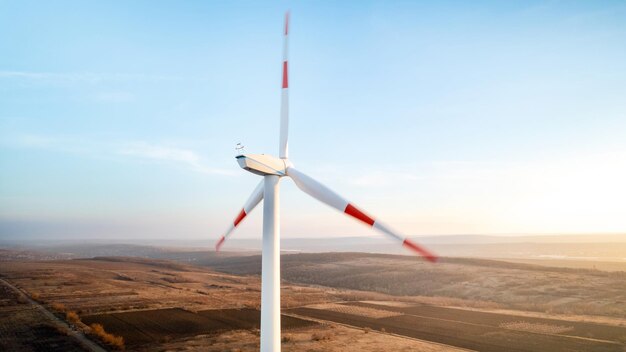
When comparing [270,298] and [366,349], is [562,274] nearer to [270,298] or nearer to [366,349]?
[366,349]

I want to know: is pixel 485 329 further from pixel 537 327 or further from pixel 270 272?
pixel 270 272

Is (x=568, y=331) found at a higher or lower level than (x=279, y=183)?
lower

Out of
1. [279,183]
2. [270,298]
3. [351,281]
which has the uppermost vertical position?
[279,183]

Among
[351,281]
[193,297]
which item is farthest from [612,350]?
[351,281]

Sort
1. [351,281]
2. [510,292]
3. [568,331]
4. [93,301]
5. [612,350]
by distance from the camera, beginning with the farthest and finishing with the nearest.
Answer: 1. [351,281]
2. [510,292]
3. [93,301]
4. [568,331]
5. [612,350]

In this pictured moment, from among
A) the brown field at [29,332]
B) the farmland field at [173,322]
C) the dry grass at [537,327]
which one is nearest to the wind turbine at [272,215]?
the farmland field at [173,322]

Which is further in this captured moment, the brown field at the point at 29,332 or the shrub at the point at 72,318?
the shrub at the point at 72,318

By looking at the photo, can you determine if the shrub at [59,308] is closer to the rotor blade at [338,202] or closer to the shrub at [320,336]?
the shrub at [320,336]
